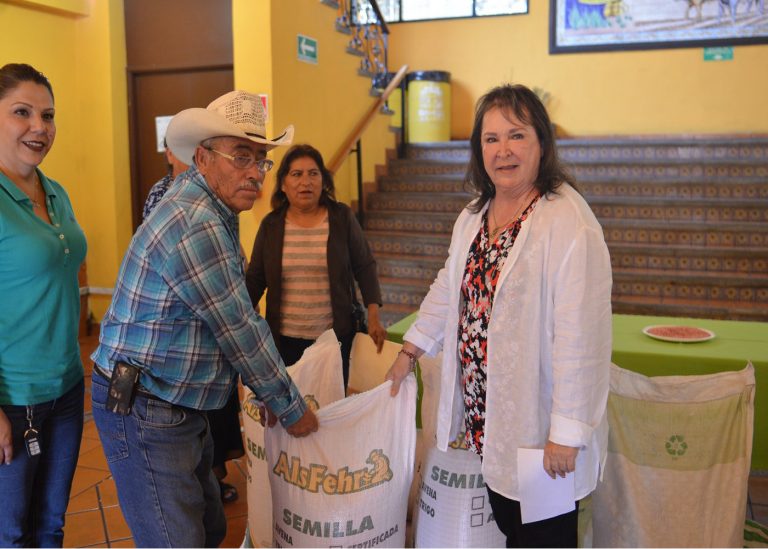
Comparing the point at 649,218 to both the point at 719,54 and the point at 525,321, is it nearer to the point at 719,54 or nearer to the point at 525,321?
the point at 719,54

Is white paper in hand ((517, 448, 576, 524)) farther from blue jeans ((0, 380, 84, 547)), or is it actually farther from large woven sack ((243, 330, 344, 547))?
blue jeans ((0, 380, 84, 547))

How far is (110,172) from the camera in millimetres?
5953

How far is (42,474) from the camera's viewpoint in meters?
1.86

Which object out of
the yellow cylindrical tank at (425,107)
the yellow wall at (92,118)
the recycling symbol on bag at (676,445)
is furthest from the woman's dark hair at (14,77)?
the yellow cylindrical tank at (425,107)

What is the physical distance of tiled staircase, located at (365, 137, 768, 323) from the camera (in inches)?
217

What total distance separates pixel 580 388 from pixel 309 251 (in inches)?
60.5

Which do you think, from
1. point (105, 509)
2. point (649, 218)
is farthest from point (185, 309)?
point (649, 218)

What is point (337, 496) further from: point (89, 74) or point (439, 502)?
point (89, 74)

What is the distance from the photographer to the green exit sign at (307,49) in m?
5.30

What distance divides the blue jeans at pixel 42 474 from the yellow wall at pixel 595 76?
7.54 meters

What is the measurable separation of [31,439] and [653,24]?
8.35 m

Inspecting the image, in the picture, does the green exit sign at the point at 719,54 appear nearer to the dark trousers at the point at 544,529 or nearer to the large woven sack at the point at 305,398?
the large woven sack at the point at 305,398

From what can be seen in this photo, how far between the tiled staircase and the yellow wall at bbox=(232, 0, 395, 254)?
0.80 metres

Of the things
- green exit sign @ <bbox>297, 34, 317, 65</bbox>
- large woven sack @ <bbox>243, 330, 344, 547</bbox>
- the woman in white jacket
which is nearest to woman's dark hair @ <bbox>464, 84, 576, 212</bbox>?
the woman in white jacket
